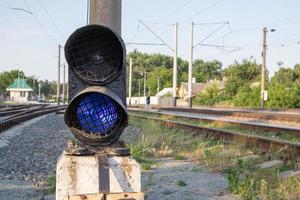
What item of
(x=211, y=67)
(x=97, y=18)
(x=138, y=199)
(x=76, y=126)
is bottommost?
(x=138, y=199)

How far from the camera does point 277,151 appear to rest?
8.42 metres

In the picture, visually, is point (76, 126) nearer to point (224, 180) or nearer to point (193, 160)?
point (224, 180)

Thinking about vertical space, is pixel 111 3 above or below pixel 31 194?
above

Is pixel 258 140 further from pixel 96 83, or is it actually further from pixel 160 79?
pixel 160 79

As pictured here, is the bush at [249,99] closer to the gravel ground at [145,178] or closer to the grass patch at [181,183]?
the gravel ground at [145,178]

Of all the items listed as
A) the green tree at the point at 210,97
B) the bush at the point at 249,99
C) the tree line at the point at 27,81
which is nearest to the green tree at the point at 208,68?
the tree line at the point at 27,81

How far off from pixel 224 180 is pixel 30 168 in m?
3.51

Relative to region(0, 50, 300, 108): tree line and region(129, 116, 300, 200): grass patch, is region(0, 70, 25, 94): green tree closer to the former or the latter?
region(0, 50, 300, 108): tree line

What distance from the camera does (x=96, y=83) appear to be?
2.91 m

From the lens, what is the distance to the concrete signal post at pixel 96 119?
2.81m

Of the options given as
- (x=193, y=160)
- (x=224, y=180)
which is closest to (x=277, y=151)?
(x=193, y=160)

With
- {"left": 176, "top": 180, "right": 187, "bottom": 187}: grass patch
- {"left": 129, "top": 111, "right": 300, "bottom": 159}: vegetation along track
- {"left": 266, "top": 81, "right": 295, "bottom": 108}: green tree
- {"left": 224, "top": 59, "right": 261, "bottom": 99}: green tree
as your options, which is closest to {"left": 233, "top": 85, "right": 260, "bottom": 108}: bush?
{"left": 266, "top": 81, "right": 295, "bottom": 108}: green tree

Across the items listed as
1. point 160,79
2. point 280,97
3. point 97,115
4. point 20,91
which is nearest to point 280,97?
point 280,97

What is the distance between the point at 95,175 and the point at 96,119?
0.36 metres
